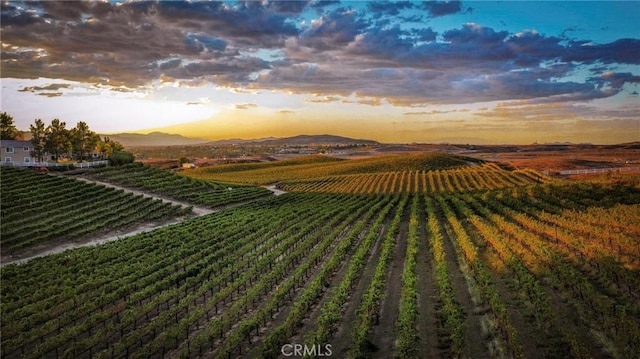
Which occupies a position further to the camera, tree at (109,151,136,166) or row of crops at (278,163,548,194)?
row of crops at (278,163,548,194)

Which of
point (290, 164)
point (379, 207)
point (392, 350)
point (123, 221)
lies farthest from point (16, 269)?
point (290, 164)

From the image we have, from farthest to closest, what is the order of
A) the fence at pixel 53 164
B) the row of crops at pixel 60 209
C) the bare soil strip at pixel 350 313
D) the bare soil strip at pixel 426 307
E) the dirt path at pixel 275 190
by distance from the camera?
the dirt path at pixel 275 190, the fence at pixel 53 164, the row of crops at pixel 60 209, the bare soil strip at pixel 350 313, the bare soil strip at pixel 426 307

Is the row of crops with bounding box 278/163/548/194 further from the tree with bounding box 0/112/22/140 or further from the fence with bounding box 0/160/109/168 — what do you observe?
the tree with bounding box 0/112/22/140

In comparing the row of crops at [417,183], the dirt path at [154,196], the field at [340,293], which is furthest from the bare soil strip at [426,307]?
the row of crops at [417,183]

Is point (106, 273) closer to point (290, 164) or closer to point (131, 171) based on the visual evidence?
point (131, 171)

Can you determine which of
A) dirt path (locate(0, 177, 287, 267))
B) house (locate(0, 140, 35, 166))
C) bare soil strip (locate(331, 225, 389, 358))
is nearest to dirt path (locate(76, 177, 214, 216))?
dirt path (locate(0, 177, 287, 267))

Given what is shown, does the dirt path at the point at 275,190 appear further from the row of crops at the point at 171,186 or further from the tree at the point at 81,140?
the tree at the point at 81,140
